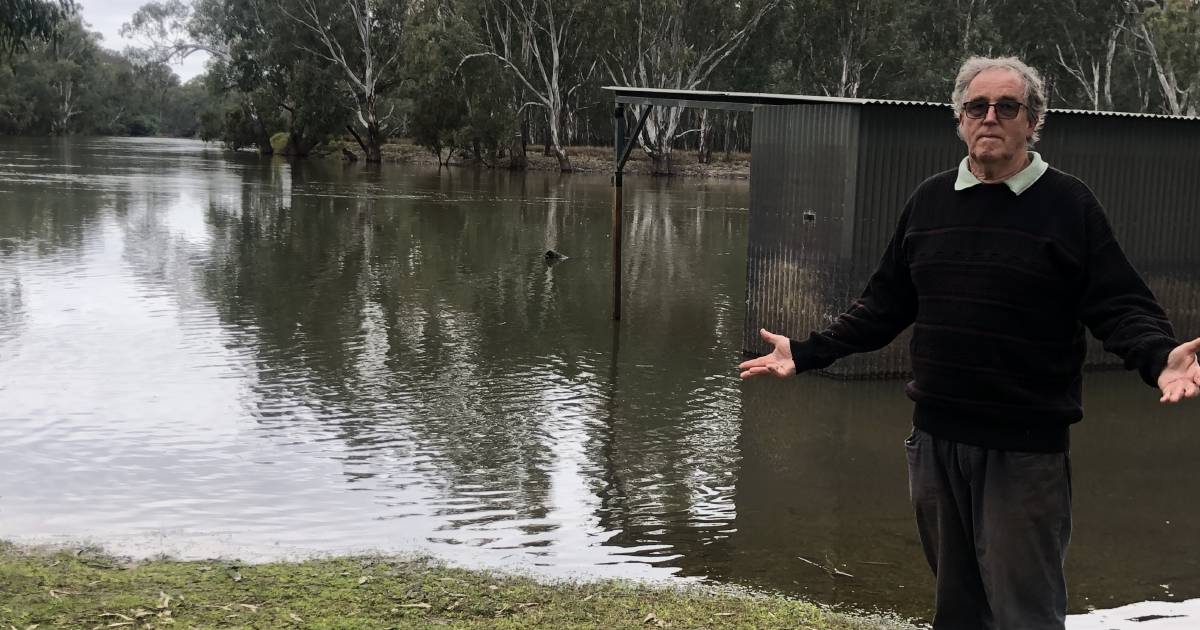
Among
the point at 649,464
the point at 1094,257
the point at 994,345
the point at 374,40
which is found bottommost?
the point at 649,464

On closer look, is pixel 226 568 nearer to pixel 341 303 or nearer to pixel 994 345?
pixel 994 345

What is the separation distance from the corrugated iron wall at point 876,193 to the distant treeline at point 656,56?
39.3 metres

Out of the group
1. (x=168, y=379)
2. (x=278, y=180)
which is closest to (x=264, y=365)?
(x=168, y=379)

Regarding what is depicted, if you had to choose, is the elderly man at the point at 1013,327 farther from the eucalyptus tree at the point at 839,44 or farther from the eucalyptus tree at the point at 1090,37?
the eucalyptus tree at the point at 1090,37

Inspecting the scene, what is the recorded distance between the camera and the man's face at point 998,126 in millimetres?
3445

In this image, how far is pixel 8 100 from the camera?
9638cm

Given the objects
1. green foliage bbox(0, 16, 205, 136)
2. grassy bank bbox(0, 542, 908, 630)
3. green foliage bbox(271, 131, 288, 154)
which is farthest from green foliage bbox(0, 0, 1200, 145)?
grassy bank bbox(0, 542, 908, 630)

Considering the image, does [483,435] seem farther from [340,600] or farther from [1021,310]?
[1021,310]

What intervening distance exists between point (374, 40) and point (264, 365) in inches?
2165

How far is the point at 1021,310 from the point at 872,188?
26.1 ft

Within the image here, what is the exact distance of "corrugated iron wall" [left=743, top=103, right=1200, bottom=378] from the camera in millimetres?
11195

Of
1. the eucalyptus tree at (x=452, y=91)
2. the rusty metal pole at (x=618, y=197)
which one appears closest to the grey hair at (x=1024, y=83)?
the rusty metal pole at (x=618, y=197)

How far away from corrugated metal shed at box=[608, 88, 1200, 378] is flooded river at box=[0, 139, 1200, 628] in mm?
833

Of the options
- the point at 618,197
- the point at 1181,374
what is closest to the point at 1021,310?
the point at 1181,374
